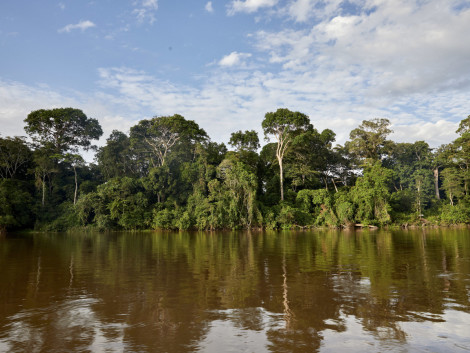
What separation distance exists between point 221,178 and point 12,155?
29.0 meters

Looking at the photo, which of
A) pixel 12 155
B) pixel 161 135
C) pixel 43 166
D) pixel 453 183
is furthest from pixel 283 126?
pixel 12 155

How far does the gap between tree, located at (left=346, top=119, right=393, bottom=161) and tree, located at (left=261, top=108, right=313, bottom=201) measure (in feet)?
28.0

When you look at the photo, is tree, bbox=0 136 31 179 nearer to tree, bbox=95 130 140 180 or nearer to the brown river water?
tree, bbox=95 130 140 180

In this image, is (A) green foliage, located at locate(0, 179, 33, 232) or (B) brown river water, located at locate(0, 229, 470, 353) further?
(A) green foliage, located at locate(0, 179, 33, 232)

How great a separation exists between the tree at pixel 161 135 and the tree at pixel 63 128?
818 cm

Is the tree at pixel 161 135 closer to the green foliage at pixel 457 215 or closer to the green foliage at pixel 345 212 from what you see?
the green foliage at pixel 345 212

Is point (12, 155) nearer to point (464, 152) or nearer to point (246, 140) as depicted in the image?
point (246, 140)

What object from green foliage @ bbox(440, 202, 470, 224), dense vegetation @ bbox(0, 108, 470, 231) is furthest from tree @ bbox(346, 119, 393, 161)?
green foliage @ bbox(440, 202, 470, 224)

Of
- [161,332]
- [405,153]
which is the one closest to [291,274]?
[161,332]

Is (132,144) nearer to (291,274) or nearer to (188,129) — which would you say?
(188,129)

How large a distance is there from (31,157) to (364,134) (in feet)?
164

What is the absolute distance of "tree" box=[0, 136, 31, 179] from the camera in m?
42.9

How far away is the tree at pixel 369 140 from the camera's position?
161 ft

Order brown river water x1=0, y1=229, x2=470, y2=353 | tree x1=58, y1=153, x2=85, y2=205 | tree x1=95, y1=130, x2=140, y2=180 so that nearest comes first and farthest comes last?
brown river water x1=0, y1=229, x2=470, y2=353
tree x1=58, y1=153, x2=85, y2=205
tree x1=95, y1=130, x2=140, y2=180
